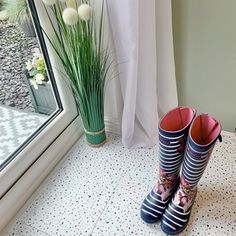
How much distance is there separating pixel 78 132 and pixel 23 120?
0.94 ft

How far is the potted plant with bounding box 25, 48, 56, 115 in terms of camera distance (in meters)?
1.28

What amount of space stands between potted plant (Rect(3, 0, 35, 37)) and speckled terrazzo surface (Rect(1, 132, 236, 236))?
0.64 metres

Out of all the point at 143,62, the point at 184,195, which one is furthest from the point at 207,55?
the point at 184,195

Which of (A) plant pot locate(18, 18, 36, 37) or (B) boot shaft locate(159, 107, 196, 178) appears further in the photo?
(A) plant pot locate(18, 18, 36, 37)

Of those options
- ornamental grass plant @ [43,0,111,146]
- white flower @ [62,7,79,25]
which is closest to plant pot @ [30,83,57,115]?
ornamental grass plant @ [43,0,111,146]

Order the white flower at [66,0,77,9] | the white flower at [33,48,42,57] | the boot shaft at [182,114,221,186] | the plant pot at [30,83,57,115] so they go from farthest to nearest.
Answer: the plant pot at [30,83,57,115] < the white flower at [33,48,42,57] < the white flower at [66,0,77,9] < the boot shaft at [182,114,221,186]

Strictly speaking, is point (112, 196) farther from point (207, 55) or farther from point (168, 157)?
point (207, 55)

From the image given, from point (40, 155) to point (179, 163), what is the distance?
638 mm

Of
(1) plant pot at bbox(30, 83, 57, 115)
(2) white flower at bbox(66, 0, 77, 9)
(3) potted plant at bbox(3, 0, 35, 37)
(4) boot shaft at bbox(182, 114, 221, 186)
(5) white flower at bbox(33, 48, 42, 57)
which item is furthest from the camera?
(1) plant pot at bbox(30, 83, 57, 115)

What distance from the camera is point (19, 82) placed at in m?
1.30

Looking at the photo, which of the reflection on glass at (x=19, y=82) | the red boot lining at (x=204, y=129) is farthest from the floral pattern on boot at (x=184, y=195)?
the reflection on glass at (x=19, y=82)

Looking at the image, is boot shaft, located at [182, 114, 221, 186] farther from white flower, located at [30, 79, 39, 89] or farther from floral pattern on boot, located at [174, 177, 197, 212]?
white flower, located at [30, 79, 39, 89]

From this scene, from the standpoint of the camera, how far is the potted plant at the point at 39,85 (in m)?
1.28

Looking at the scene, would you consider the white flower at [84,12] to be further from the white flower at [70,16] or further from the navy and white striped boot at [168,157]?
the navy and white striped boot at [168,157]
